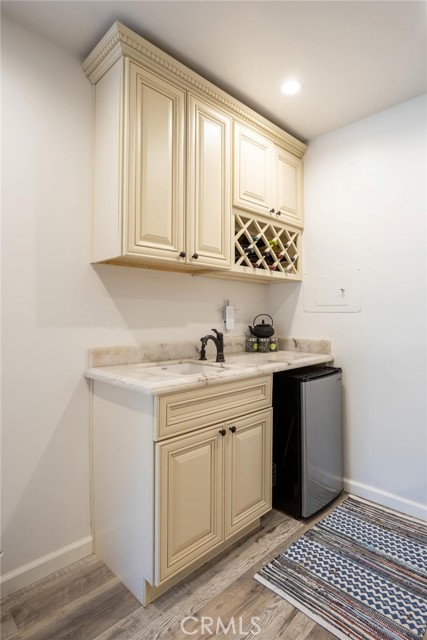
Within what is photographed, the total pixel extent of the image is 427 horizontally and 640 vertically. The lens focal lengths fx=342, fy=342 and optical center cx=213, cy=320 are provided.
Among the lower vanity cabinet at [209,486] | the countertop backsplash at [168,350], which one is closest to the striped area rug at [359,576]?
the lower vanity cabinet at [209,486]

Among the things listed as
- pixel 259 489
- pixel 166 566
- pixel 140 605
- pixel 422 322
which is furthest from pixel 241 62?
pixel 140 605

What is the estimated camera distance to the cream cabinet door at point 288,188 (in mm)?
2445

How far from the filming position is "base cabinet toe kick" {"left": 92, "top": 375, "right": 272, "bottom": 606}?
1.40 meters

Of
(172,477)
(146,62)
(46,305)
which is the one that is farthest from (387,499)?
(146,62)

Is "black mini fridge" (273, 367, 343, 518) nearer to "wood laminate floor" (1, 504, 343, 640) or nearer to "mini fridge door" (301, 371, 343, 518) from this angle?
"mini fridge door" (301, 371, 343, 518)

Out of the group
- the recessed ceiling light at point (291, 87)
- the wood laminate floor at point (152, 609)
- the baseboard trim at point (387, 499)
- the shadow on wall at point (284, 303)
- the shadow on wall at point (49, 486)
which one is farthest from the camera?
the shadow on wall at point (284, 303)

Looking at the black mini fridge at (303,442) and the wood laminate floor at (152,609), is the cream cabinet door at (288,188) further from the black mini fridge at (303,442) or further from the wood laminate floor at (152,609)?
the wood laminate floor at (152,609)

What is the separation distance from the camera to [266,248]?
2.41 m

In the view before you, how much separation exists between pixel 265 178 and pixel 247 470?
6.07 ft

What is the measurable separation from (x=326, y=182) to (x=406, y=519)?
2.31 m

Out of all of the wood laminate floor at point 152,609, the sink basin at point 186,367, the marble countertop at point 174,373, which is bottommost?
the wood laminate floor at point 152,609

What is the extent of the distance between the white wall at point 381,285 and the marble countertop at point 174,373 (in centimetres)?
39

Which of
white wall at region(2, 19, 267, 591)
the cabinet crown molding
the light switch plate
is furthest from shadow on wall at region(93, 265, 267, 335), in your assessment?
the cabinet crown molding

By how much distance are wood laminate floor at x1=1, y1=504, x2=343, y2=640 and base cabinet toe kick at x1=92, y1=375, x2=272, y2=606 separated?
0.06 metres
